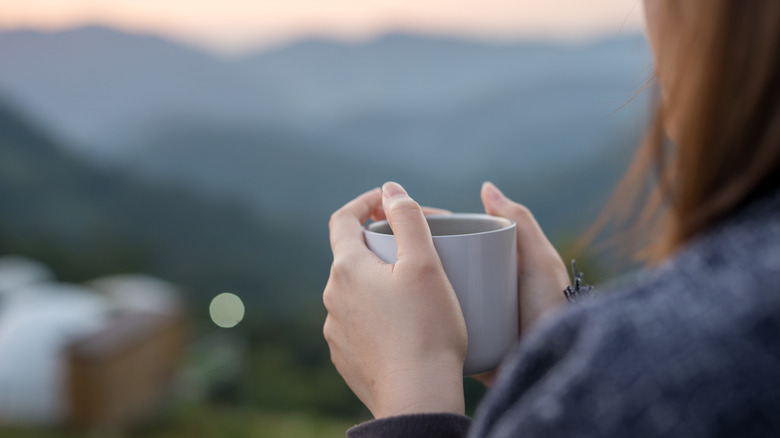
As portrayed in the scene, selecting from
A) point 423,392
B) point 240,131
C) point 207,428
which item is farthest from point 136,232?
point 423,392

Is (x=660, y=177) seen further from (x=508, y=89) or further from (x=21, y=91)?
(x=21, y=91)

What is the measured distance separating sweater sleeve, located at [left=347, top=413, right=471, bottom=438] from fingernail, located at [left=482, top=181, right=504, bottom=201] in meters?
0.35

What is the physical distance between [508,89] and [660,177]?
714cm

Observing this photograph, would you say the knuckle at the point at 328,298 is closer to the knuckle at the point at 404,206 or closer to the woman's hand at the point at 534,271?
the knuckle at the point at 404,206

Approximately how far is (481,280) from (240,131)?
10.9 metres

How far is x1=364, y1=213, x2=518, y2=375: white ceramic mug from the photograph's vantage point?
0.51 meters

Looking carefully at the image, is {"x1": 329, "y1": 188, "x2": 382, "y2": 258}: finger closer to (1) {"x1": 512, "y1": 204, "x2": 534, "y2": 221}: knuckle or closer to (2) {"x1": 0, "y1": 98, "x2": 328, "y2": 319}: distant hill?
(1) {"x1": 512, "y1": 204, "x2": 534, "y2": 221}: knuckle

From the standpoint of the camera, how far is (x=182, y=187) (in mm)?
11648

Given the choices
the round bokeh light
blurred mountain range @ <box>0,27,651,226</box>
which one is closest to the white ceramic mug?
blurred mountain range @ <box>0,27,651,226</box>

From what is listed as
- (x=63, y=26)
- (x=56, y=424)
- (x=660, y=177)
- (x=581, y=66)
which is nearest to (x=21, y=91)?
(x=63, y=26)

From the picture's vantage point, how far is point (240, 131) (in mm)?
10867

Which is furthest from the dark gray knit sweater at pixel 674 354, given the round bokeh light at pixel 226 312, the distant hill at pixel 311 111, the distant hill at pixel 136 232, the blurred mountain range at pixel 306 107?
the round bokeh light at pixel 226 312

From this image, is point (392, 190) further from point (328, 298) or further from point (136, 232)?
point (136, 232)

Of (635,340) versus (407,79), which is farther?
(407,79)
